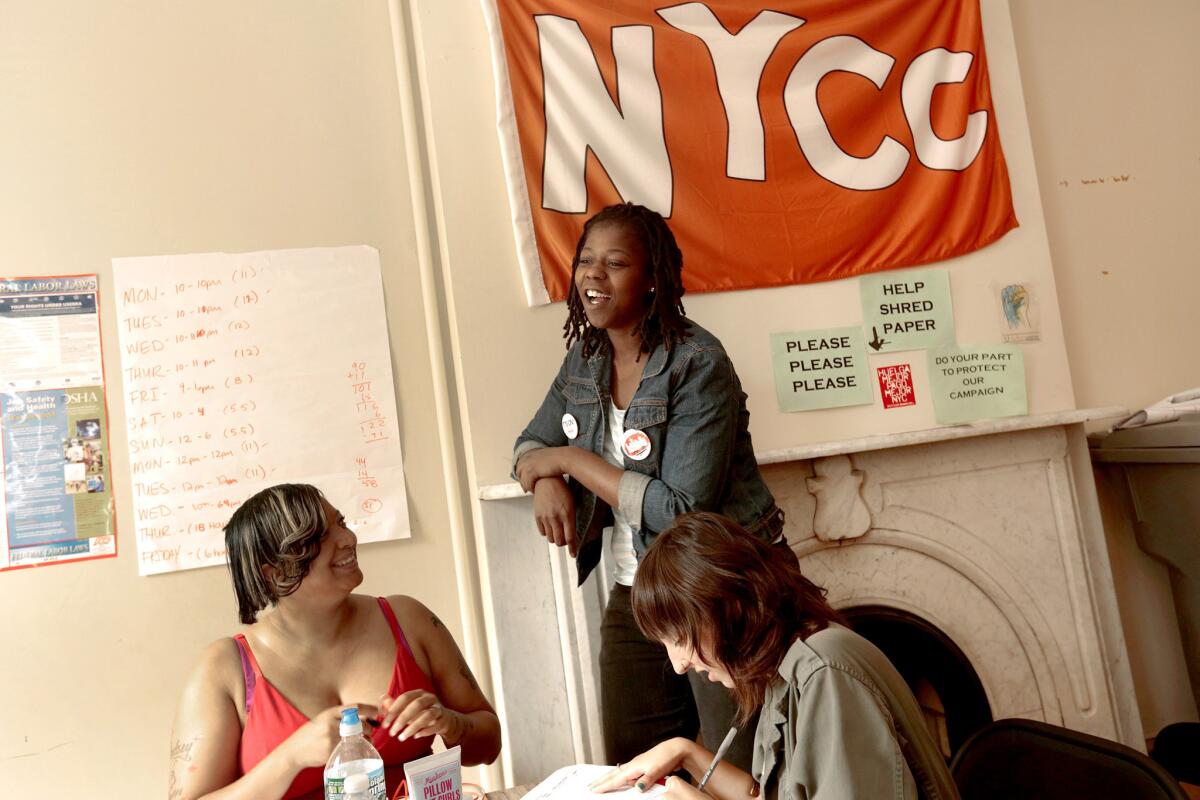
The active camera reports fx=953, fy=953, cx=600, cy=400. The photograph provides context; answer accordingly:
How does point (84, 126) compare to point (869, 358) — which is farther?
point (869, 358)

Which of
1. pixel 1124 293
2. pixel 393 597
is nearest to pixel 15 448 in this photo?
pixel 393 597

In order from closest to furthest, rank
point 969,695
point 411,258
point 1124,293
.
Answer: point 411,258
point 969,695
point 1124,293

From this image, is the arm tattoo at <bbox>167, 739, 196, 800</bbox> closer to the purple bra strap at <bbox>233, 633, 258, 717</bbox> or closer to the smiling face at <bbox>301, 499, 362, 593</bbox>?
the purple bra strap at <bbox>233, 633, 258, 717</bbox>

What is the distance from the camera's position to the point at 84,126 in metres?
2.36

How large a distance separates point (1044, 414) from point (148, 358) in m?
2.48

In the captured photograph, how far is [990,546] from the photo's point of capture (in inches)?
111

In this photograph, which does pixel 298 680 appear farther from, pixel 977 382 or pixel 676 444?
pixel 977 382

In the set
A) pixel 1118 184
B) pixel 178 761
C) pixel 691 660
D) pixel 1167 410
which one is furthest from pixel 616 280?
pixel 1118 184

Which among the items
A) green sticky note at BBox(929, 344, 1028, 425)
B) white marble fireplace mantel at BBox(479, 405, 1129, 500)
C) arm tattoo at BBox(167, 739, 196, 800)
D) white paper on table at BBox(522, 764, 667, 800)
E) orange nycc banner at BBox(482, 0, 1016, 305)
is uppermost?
orange nycc banner at BBox(482, 0, 1016, 305)

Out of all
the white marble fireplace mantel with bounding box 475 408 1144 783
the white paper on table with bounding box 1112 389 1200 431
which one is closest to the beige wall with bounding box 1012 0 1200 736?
the white paper on table with bounding box 1112 389 1200 431

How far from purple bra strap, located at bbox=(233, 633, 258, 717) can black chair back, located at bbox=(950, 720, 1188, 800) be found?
1.18 metres

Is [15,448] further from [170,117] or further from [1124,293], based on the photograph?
[1124,293]

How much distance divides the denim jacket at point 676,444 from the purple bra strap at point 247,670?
2.36 feet

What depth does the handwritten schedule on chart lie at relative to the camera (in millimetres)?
2264
